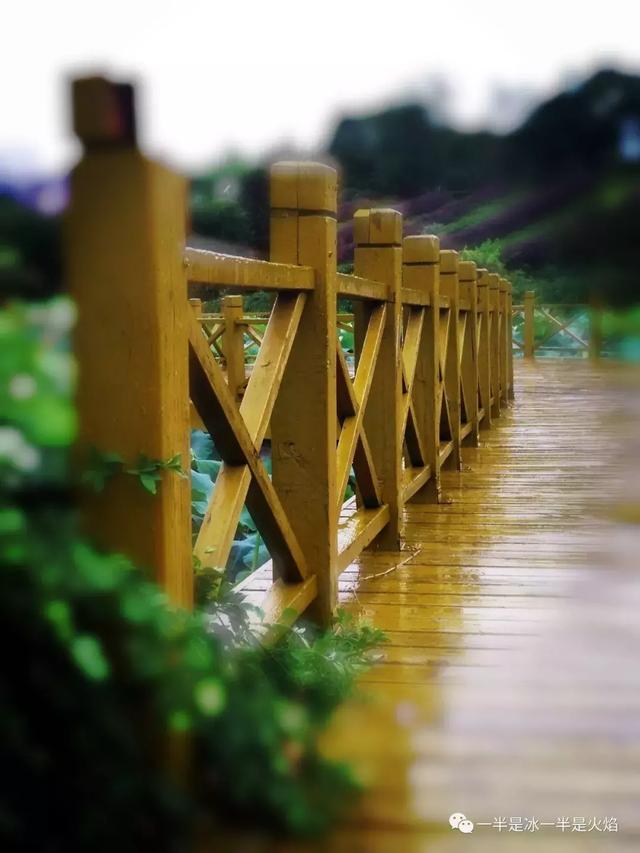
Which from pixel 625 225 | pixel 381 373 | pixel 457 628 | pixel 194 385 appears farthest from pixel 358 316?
pixel 625 225

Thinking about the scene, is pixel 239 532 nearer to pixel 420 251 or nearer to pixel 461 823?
pixel 420 251

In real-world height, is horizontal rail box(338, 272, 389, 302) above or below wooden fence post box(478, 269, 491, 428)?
above

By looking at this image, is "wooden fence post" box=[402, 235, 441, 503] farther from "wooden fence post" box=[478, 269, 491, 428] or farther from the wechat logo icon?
the wechat logo icon

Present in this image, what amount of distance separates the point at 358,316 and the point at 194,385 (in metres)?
1.10

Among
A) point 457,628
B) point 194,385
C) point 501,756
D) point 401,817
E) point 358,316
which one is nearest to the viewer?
point 401,817

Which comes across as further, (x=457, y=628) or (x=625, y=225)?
(x=457, y=628)

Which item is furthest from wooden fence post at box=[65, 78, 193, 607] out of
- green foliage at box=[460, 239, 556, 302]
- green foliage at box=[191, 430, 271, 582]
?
green foliage at box=[191, 430, 271, 582]

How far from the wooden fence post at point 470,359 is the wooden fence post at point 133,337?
288 cm

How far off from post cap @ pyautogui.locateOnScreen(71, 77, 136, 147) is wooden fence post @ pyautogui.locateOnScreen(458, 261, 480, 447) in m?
3.26

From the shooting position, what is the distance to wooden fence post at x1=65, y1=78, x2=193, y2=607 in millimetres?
425

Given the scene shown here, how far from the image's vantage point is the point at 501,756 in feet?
2.14

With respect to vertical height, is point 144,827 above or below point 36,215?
below

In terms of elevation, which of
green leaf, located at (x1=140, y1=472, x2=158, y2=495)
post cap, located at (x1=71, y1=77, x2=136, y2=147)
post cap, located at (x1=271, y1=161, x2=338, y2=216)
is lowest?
green leaf, located at (x1=140, y1=472, x2=158, y2=495)

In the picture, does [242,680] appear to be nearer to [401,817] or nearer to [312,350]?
[401,817]
